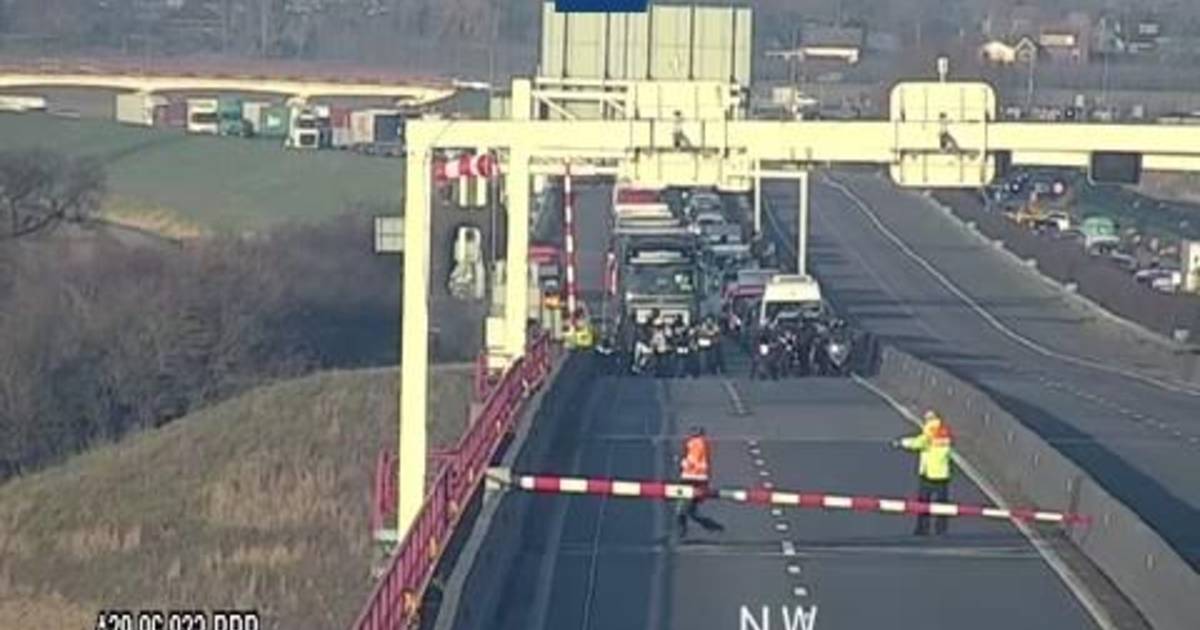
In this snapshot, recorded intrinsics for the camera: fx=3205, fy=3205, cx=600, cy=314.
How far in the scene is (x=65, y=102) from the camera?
436 ft

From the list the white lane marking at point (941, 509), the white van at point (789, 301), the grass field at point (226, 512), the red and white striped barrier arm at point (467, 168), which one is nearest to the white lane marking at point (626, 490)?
the white lane marking at point (941, 509)

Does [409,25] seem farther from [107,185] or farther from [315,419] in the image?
[315,419]

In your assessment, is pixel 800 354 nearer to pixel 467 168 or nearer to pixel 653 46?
pixel 653 46

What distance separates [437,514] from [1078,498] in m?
7.95

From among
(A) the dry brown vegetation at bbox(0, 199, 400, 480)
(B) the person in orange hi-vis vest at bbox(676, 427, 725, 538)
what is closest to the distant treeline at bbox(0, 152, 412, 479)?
(A) the dry brown vegetation at bbox(0, 199, 400, 480)

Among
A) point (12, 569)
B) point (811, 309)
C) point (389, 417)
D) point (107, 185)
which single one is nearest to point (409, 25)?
point (107, 185)

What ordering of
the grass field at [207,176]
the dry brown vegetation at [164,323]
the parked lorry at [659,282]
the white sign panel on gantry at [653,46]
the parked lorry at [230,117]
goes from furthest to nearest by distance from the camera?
the parked lorry at [230,117] → the grass field at [207,176] → the parked lorry at [659,282] → the dry brown vegetation at [164,323] → the white sign panel on gantry at [653,46]

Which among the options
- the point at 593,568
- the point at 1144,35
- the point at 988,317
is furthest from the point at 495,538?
the point at 1144,35

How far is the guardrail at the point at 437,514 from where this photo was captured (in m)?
16.1

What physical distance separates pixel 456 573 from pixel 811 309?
41351mm

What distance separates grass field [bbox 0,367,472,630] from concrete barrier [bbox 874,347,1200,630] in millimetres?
6713

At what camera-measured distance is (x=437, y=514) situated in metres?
20.6

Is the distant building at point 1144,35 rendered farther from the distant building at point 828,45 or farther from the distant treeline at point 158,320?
the distant treeline at point 158,320

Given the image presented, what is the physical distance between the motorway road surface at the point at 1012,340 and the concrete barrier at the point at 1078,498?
1078mm
